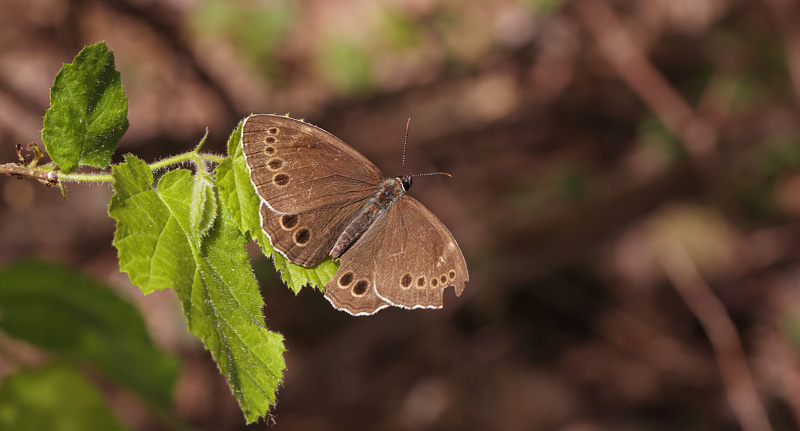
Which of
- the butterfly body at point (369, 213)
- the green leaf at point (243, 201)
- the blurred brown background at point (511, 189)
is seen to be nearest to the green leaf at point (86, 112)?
the green leaf at point (243, 201)

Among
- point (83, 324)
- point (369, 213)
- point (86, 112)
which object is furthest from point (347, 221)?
point (83, 324)

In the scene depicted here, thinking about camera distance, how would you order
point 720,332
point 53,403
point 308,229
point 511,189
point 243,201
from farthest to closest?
point 511,189 → point 720,332 → point 53,403 → point 308,229 → point 243,201

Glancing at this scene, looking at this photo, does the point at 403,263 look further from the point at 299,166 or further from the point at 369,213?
the point at 299,166

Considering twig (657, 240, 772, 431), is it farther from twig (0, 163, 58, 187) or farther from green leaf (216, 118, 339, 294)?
twig (0, 163, 58, 187)

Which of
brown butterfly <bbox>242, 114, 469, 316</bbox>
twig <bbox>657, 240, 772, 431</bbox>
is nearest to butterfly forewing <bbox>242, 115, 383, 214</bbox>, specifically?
brown butterfly <bbox>242, 114, 469, 316</bbox>

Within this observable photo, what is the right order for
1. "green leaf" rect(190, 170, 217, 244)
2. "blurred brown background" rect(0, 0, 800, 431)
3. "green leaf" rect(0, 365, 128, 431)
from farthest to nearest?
"blurred brown background" rect(0, 0, 800, 431)
"green leaf" rect(0, 365, 128, 431)
"green leaf" rect(190, 170, 217, 244)

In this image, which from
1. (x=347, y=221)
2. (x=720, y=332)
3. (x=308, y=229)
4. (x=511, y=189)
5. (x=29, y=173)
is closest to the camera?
(x=29, y=173)

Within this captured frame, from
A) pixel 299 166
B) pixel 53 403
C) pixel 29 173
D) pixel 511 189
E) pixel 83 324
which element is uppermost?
pixel 299 166
